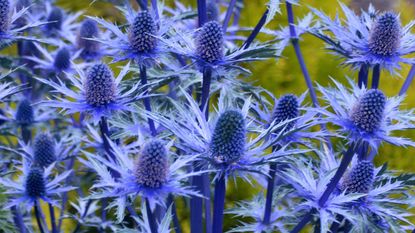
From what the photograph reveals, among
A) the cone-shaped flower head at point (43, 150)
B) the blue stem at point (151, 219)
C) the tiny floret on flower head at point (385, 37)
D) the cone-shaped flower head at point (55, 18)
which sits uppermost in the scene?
the cone-shaped flower head at point (55, 18)

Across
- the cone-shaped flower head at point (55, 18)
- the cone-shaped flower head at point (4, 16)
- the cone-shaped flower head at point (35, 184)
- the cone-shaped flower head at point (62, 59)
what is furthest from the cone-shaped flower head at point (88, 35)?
the cone-shaped flower head at point (35, 184)

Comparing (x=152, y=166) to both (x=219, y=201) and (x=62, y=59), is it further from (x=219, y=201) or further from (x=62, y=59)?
(x=62, y=59)

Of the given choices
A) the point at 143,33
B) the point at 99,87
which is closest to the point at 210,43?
the point at 143,33

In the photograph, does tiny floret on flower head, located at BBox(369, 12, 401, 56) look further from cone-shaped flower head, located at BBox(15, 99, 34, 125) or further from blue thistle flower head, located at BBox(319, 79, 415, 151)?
cone-shaped flower head, located at BBox(15, 99, 34, 125)

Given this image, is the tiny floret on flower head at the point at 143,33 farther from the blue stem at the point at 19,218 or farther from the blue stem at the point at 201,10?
the blue stem at the point at 19,218

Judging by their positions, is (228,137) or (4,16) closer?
(228,137)

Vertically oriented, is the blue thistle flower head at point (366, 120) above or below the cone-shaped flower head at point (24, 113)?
above

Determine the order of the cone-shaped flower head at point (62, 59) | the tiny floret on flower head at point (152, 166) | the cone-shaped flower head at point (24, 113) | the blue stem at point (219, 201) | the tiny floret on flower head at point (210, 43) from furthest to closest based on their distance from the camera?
the cone-shaped flower head at point (62, 59), the cone-shaped flower head at point (24, 113), the tiny floret on flower head at point (210, 43), the blue stem at point (219, 201), the tiny floret on flower head at point (152, 166)
